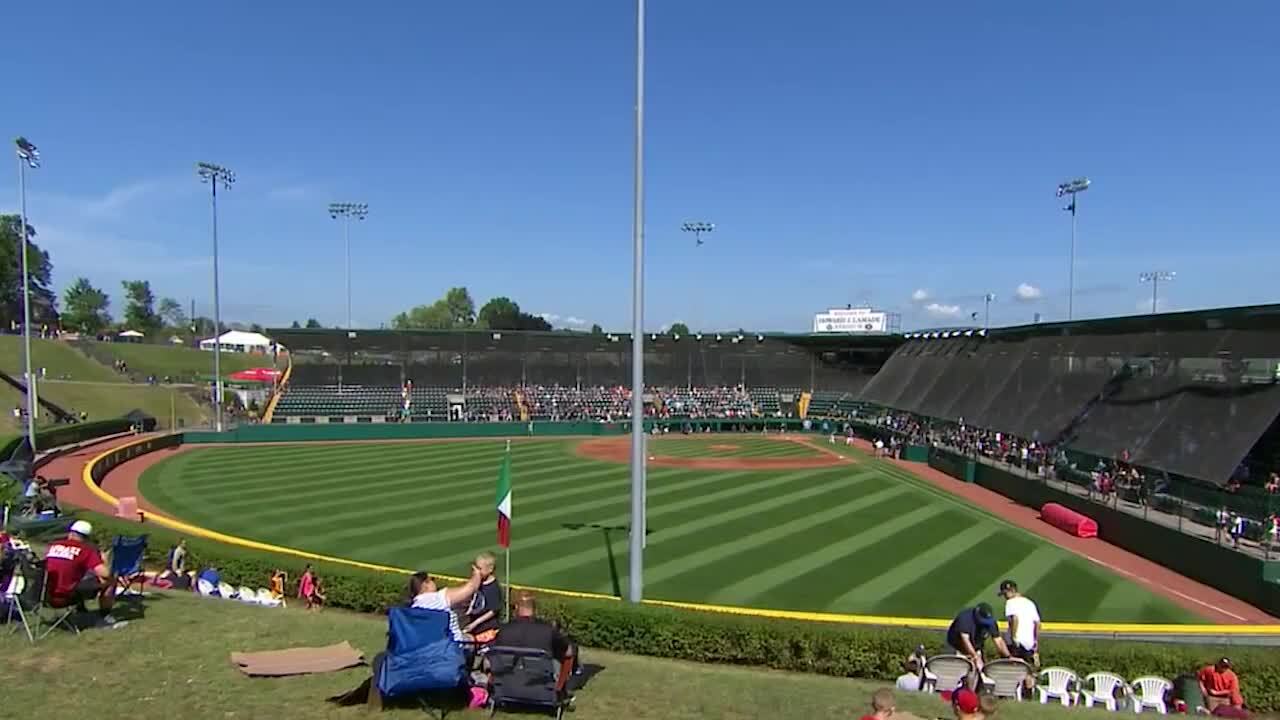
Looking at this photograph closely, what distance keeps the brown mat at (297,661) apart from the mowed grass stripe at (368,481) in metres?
20.5

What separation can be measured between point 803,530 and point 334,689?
1853cm

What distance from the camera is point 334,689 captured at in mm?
7738

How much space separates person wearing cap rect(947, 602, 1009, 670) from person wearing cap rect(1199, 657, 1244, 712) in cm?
277

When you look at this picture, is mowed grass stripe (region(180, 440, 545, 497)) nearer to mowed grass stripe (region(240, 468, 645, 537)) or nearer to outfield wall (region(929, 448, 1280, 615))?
mowed grass stripe (region(240, 468, 645, 537))

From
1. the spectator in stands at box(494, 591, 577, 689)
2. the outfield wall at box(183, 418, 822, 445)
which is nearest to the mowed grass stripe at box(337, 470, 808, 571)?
the spectator in stands at box(494, 591, 577, 689)

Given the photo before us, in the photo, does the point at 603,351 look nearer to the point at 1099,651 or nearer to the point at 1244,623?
the point at 1244,623

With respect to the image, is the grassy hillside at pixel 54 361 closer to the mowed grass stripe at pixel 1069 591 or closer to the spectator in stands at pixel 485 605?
the spectator in stands at pixel 485 605

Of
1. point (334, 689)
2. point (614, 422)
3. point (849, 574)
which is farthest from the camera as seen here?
point (614, 422)

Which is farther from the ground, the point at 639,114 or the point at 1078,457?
the point at 639,114

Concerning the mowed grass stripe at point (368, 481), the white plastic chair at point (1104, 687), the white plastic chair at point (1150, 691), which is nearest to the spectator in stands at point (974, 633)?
the white plastic chair at point (1104, 687)

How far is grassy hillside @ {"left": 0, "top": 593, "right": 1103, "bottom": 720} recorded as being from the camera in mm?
7230

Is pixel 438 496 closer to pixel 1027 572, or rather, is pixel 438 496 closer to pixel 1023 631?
pixel 1027 572

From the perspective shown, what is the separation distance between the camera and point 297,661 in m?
8.39

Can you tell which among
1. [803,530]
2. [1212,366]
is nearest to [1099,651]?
[803,530]
